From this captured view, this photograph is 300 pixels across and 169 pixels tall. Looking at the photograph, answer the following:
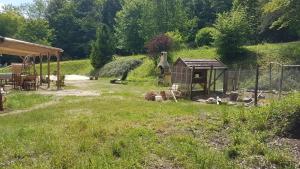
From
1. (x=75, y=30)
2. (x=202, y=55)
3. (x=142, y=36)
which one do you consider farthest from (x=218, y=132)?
(x=75, y=30)

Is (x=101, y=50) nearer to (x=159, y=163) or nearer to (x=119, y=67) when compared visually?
(x=119, y=67)

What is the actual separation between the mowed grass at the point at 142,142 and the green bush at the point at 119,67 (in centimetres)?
3541

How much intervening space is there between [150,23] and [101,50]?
8883mm

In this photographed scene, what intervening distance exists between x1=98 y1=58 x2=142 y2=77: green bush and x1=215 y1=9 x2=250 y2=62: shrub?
12.6m

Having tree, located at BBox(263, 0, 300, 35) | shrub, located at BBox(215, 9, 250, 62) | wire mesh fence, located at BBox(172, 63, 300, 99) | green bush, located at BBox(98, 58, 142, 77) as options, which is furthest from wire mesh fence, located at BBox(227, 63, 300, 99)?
green bush, located at BBox(98, 58, 142, 77)

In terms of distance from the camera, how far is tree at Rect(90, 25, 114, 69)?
55594mm

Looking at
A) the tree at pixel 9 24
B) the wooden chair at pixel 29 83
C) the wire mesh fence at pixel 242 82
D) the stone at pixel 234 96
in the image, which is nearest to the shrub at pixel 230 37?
the wire mesh fence at pixel 242 82

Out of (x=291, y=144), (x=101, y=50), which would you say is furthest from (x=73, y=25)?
(x=291, y=144)

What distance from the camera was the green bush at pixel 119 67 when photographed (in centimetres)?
4917

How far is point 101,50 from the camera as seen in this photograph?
56125 millimetres

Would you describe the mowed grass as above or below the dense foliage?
below

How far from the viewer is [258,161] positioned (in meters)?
9.48

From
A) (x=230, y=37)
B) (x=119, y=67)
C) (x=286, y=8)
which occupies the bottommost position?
(x=119, y=67)

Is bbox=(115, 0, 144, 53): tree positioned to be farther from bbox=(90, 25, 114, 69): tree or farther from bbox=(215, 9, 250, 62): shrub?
bbox=(215, 9, 250, 62): shrub
